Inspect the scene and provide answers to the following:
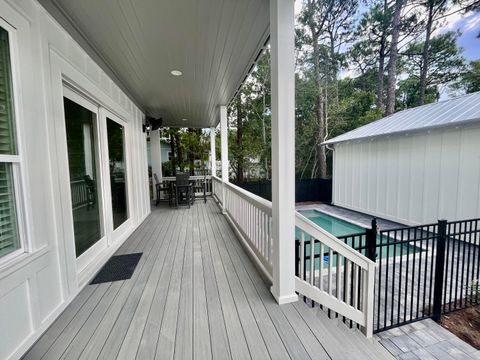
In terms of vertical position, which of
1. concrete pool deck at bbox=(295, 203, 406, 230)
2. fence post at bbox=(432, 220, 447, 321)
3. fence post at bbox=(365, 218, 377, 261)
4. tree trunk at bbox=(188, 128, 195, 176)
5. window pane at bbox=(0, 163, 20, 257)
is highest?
tree trunk at bbox=(188, 128, 195, 176)

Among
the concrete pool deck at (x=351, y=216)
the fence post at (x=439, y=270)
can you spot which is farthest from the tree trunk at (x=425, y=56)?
the fence post at (x=439, y=270)

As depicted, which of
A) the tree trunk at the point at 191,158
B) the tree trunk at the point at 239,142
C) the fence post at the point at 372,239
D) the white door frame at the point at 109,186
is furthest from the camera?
the tree trunk at the point at 239,142

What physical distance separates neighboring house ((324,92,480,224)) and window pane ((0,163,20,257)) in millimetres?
6866

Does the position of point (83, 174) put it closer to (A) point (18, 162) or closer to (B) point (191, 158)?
(A) point (18, 162)

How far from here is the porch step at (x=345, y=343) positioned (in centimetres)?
149

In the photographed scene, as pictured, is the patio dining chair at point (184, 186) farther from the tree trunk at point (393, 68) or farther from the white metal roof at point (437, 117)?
the tree trunk at point (393, 68)

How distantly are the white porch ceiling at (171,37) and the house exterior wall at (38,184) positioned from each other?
33 cm

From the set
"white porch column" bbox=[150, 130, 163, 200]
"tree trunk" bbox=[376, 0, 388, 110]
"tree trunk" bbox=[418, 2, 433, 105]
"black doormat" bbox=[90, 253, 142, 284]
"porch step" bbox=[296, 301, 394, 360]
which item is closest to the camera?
"porch step" bbox=[296, 301, 394, 360]

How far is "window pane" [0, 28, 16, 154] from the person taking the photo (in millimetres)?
1540

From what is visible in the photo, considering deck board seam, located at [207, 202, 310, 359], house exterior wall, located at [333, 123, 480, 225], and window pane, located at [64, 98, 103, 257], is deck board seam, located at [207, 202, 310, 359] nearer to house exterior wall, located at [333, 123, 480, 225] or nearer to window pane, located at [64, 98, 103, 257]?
window pane, located at [64, 98, 103, 257]

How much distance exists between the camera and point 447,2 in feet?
30.8

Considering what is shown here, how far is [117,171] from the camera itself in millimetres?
3902

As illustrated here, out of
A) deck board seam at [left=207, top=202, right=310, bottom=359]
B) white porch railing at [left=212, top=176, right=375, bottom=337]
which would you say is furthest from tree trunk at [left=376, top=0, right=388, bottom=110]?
white porch railing at [left=212, top=176, right=375, bottom=337]

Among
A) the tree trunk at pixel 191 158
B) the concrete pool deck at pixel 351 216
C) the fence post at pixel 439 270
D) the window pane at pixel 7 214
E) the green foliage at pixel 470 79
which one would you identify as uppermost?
the green foliage at pixel 470 79
